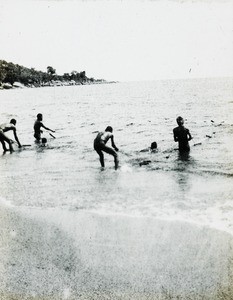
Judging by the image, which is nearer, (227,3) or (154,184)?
(227,3)

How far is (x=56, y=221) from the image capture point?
661 centimetres

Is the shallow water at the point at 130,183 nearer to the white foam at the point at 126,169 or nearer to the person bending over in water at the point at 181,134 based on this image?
the white foam at the point at 126,169

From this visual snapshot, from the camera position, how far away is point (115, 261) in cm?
512

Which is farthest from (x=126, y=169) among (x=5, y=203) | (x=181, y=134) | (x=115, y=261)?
(x=115, y=261)

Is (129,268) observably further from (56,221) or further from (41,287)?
(56,221)

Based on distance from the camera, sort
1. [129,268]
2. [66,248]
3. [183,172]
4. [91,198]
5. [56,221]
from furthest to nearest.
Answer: [183,172] < [91,198] < [56,221] < [66,248] < [129,268]

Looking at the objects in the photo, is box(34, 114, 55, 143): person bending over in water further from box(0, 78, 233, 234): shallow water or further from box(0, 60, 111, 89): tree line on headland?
box(0, 60, 111, 89): tree line on headland

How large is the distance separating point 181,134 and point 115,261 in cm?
739

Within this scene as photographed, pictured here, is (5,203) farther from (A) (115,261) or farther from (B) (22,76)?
(B) (22,76)

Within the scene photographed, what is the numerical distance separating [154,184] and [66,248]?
4058 mm

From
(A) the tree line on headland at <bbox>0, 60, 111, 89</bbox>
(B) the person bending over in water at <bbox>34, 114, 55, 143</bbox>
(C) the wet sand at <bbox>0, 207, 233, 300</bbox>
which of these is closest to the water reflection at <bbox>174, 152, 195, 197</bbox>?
(C) the wet sand at <bbox>0, 207, 233, 300</bbox>

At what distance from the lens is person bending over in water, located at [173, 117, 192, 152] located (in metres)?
11.5

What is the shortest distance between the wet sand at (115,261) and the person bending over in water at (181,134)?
565 cm

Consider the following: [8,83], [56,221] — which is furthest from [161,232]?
[8,83]
